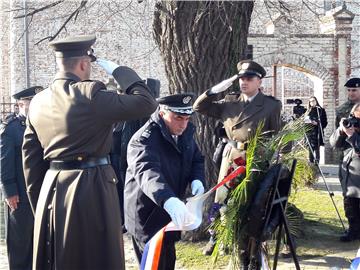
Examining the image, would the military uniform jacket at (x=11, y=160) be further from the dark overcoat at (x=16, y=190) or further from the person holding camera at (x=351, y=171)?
the person holding camera at (x=351, y=171)

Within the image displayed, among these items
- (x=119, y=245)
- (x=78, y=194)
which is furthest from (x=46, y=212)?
(x=119, y=245)

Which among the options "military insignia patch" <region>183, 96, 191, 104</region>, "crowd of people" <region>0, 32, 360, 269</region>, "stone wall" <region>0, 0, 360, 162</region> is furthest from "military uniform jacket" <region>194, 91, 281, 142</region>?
"stone wall" <region>0, 0, 360, 162</region>

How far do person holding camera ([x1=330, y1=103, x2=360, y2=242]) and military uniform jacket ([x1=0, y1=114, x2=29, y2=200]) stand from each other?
3505 mm

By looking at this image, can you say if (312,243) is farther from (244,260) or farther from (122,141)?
(244,260)

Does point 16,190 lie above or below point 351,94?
below

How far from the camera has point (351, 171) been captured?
7.09 metres

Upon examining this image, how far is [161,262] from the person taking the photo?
14.4ft

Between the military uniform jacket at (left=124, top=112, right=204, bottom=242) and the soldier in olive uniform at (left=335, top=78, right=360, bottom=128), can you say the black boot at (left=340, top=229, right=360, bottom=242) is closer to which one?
the soldier in olive uniform at (left=335, top=78, right=360, bottom=128)

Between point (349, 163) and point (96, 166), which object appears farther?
point (349, 163)

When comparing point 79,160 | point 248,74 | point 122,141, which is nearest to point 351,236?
point 248,74

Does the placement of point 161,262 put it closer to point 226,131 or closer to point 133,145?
point 133,145

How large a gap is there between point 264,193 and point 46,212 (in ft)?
5.11

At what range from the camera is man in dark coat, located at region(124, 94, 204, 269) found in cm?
418

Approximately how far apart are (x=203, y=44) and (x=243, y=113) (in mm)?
1563
